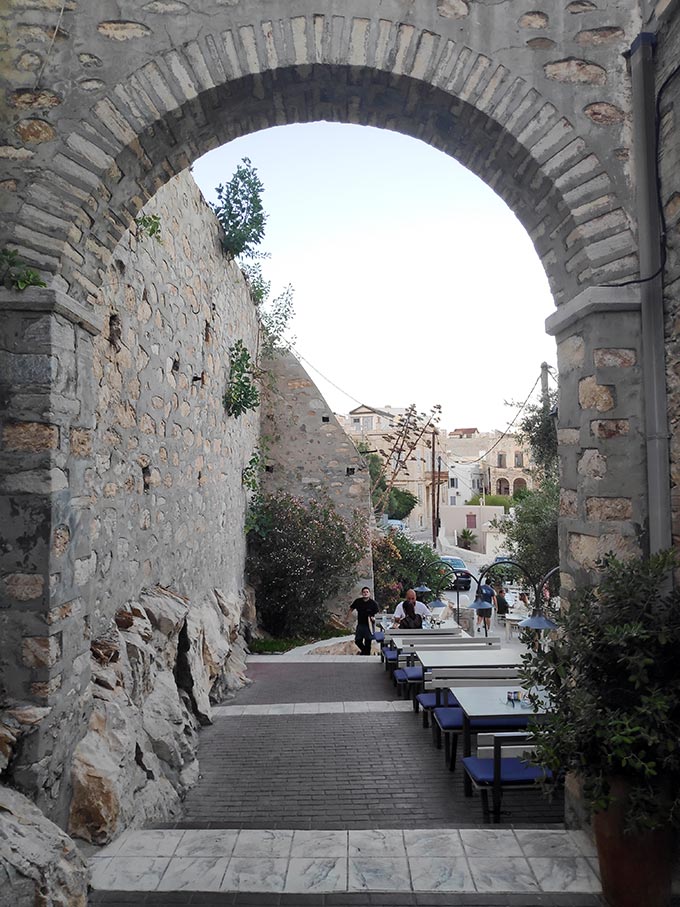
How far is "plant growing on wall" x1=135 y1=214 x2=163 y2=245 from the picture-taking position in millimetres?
5250

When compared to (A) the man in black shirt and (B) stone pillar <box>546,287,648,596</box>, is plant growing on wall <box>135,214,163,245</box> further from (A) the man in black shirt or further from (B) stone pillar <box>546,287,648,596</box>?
(A) the man in black shirt

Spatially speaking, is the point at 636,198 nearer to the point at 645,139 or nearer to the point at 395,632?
the point at 645,139

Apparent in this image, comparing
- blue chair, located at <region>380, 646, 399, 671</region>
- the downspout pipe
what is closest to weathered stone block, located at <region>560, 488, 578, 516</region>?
the downspout pipe

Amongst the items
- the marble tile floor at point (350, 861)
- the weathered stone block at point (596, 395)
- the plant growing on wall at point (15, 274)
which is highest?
the plant growing on wall at point (15, 274)

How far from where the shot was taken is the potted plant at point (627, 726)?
2600 mm

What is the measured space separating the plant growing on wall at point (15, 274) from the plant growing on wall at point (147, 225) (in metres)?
2.14

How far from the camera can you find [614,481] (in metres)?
3.28

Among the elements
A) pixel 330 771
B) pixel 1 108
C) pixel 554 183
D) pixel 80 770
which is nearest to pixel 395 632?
pixel 330 771

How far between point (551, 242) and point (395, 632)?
6.67 meters

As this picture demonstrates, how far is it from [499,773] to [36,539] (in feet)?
9.70

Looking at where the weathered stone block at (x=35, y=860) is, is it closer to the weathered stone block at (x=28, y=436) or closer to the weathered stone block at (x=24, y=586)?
the weathered stone block at (x=24, y=586)

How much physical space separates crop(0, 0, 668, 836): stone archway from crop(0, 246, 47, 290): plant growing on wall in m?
0.06

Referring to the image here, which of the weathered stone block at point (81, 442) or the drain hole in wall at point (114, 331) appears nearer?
the weathered stone block at point (81, 442)

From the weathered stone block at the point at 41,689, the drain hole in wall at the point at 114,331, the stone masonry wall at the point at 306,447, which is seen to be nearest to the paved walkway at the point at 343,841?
the weathered stone block at the point at 41,689
